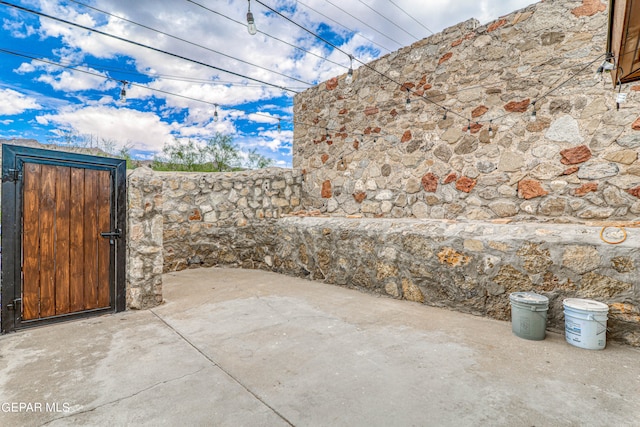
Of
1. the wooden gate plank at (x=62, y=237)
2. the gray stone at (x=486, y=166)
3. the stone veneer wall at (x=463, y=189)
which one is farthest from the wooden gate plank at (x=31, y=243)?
the gray stone at (x=486, y=166)

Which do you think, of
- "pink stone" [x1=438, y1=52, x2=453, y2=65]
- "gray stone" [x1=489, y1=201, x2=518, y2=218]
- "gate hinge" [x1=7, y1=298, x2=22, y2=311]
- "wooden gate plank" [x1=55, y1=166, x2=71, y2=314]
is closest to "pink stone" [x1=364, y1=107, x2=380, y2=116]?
"pink stone" [x1=438, y1=52, x2=453, y2=65]

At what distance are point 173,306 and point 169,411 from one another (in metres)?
2.00

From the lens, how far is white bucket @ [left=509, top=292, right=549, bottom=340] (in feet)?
8.16

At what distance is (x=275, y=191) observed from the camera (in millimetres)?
5836

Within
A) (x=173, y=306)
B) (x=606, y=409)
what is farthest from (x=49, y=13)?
(x=606, y=409)

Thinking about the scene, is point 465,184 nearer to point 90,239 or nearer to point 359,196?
point 359,196

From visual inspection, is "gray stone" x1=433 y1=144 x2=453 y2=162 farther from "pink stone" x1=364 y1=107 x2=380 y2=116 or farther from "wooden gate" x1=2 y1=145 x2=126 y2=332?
"wooden gate" x1=2 y1=145 x2=126 y2=332

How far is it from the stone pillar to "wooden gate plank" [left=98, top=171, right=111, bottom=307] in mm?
172

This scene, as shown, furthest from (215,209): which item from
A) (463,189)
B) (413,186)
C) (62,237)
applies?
(463,189)

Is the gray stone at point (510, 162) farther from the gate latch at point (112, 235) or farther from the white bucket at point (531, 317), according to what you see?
the gate latch at point (112, 235)

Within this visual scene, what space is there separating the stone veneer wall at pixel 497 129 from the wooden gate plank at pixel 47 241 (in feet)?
12.4

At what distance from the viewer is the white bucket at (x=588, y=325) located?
7.54 feet

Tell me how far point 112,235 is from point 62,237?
382 millimetres

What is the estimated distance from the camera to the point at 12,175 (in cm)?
266
